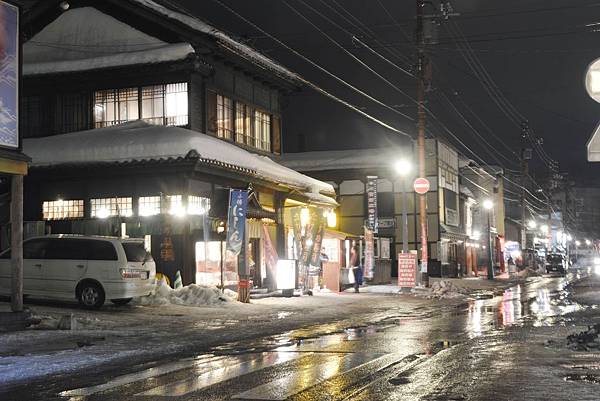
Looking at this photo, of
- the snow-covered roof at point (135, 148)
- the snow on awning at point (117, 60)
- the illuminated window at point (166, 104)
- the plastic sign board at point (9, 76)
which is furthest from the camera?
the illuminated window at point (166, 104)

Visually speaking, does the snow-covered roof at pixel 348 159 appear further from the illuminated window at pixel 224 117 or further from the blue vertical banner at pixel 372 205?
the illuminated window at pixel 224 117

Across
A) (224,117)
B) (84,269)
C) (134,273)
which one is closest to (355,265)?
(224,117)

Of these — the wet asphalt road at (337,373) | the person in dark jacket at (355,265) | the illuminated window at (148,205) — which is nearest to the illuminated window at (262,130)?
the person in dark jacket at (355,265)

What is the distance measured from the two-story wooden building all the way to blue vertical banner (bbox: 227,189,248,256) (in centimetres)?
159

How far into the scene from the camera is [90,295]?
19.1m

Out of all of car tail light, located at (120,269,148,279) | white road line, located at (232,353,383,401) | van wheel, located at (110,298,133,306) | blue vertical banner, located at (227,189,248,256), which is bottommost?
white road line, located at (232,353,383,401)

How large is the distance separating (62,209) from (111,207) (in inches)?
80.5

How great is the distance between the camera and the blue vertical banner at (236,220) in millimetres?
22359

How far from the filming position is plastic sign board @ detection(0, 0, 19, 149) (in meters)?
14.6

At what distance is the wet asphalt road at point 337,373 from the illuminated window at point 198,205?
10130mm

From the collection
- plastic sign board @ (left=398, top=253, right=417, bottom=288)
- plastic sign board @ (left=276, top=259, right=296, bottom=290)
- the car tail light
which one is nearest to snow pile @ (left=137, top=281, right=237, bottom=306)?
the car tail light

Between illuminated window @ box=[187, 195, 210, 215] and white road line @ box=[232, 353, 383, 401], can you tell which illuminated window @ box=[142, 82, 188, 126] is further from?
white road line @ box=[232, 353, 383, 401]

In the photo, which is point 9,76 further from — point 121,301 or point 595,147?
point 595,147

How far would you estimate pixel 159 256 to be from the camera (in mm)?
24500
